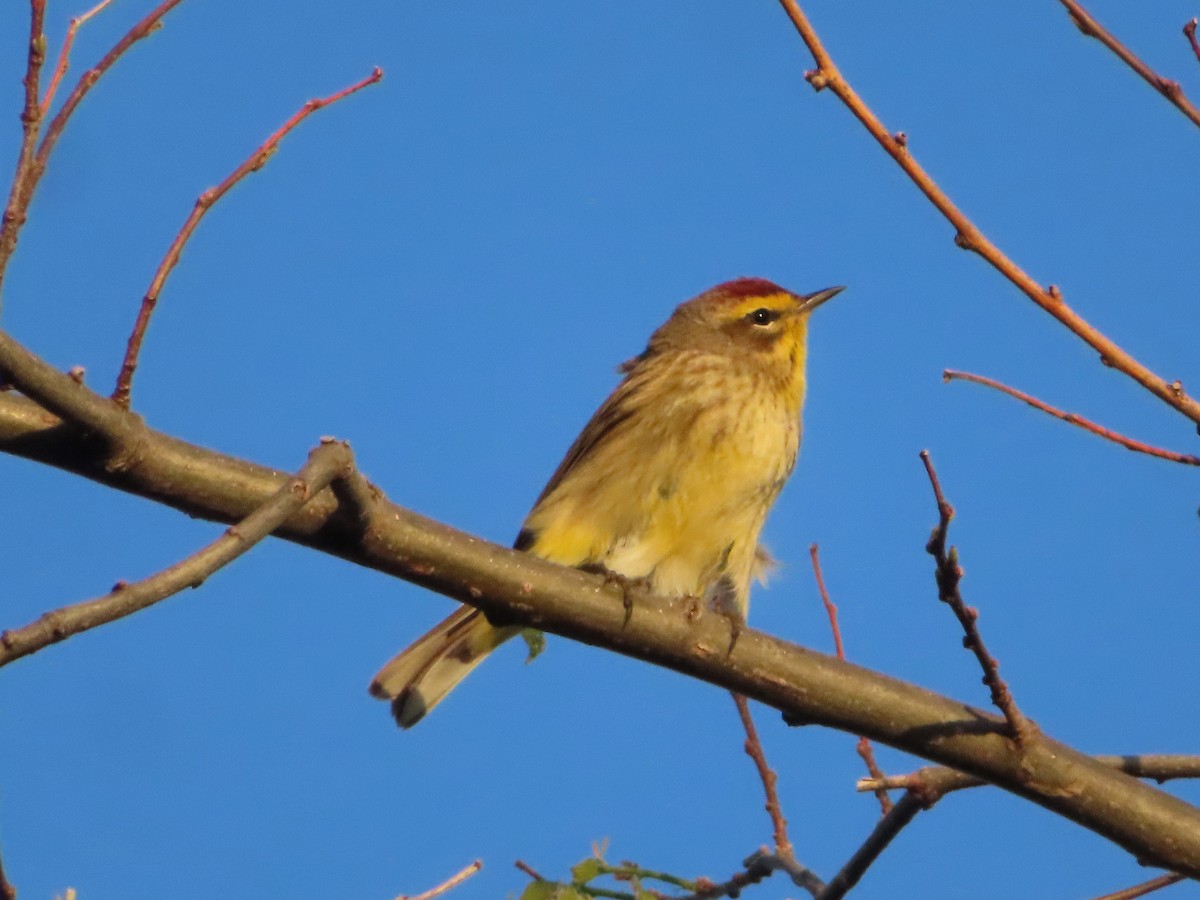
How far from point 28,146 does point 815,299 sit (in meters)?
5.25

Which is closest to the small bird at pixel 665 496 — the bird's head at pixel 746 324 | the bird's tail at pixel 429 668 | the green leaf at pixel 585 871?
the bird's tail at pixel 429 668

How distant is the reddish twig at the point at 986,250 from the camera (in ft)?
9.43

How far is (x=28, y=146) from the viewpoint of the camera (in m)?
3.00

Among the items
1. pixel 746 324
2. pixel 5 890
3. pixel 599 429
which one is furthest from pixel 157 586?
pixel 746 324

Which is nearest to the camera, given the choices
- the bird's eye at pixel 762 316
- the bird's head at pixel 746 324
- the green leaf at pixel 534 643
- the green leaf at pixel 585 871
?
the green leaf at pixel 585 871

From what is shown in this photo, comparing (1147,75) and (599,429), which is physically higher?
(599,429)

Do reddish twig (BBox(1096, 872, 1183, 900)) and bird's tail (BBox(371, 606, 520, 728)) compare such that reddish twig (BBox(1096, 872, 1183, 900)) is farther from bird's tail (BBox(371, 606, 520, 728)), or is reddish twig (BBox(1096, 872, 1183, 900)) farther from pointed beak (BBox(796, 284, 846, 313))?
pointed beak (BBox(796, 284, 846, 313))

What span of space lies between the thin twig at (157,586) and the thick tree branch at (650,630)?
1.98 feet

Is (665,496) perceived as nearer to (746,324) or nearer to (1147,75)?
(746,324)

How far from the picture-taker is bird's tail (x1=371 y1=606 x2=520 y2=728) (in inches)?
→ 229

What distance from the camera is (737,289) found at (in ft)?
25.7

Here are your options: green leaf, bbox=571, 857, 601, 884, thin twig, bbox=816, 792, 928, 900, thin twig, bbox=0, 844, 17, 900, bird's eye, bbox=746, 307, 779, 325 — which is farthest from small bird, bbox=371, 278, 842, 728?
thin twig, bbox=0, 844, 17, 900

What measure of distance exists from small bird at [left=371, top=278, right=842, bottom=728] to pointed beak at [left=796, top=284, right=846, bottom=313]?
65 cm

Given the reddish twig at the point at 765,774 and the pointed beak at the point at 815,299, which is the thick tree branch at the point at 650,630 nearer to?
the reddish twig at the point at 765,774
